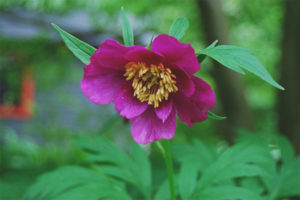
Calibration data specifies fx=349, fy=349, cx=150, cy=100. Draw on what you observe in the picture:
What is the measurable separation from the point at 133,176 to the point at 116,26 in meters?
4.14

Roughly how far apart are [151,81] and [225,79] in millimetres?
3038

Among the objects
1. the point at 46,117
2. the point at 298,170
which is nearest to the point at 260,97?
the point at 46,117

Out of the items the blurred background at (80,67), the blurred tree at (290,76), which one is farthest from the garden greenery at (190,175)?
the blurred background at (80,67)

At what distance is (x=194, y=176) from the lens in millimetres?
1164

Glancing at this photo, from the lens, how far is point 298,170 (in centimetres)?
134

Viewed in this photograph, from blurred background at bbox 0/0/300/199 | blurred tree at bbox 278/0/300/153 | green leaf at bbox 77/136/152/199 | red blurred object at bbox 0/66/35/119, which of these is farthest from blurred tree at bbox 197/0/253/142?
red blurred object at bbox 0/66/35/119

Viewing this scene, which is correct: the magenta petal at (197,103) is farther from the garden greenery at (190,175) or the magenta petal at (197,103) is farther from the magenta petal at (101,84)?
the magenta petal at (101,84)

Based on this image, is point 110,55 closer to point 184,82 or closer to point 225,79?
point 184,82

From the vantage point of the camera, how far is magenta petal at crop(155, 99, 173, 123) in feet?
2.56

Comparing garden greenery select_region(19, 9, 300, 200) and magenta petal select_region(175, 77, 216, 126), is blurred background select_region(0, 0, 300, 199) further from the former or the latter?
magenta petal select_region(175, 77, 216, 126)

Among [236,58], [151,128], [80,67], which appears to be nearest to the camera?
[236,58]

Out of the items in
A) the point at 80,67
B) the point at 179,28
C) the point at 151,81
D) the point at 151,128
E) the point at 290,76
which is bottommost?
the point at 290,76

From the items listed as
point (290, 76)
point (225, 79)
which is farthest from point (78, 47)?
point (225, 79)

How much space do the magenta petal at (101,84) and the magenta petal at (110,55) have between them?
0.02 metres
